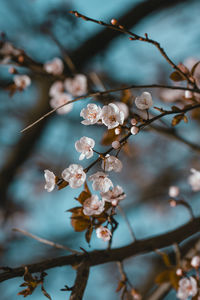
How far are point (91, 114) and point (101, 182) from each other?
158mm

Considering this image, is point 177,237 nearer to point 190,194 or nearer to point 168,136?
point 168,136

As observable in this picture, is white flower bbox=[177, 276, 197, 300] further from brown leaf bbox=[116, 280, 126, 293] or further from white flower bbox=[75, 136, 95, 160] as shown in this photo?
white flower bbox=[75, 136, 95, 160]

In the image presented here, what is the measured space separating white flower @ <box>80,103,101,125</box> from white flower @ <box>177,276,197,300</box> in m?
0.52

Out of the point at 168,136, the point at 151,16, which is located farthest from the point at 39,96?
the point at 168,136

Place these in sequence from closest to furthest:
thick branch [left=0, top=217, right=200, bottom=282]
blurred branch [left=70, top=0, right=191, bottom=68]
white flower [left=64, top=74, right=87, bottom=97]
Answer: thick branch [left=0, top=217, right=200, bottom=282], white flower [left=64, top=74, right=87, bottom=97], blurred branch [left=70, top=0, right=191, bottom=68]

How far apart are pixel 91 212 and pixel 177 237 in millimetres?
363

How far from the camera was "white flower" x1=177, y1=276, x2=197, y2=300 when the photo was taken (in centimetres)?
81

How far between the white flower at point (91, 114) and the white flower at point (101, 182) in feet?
0.38

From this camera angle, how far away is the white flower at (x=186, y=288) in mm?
805

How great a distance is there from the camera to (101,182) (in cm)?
68

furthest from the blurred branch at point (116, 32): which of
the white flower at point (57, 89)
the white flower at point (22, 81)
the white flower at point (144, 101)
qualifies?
the white flower at point (144, 101)

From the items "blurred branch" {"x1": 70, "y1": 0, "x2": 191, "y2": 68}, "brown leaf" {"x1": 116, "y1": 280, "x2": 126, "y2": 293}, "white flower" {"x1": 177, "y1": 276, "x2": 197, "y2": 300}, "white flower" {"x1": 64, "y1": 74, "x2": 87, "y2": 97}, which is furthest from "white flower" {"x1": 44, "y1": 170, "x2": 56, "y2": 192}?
"blurred branch" {"x1": 70, "y1": 0, "x2": 191, "y2": 68}

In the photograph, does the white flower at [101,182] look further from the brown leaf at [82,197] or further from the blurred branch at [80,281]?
the blurred branch at [80,281]

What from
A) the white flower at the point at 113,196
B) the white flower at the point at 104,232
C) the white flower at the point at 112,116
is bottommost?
the white flower at the point at 104,232
